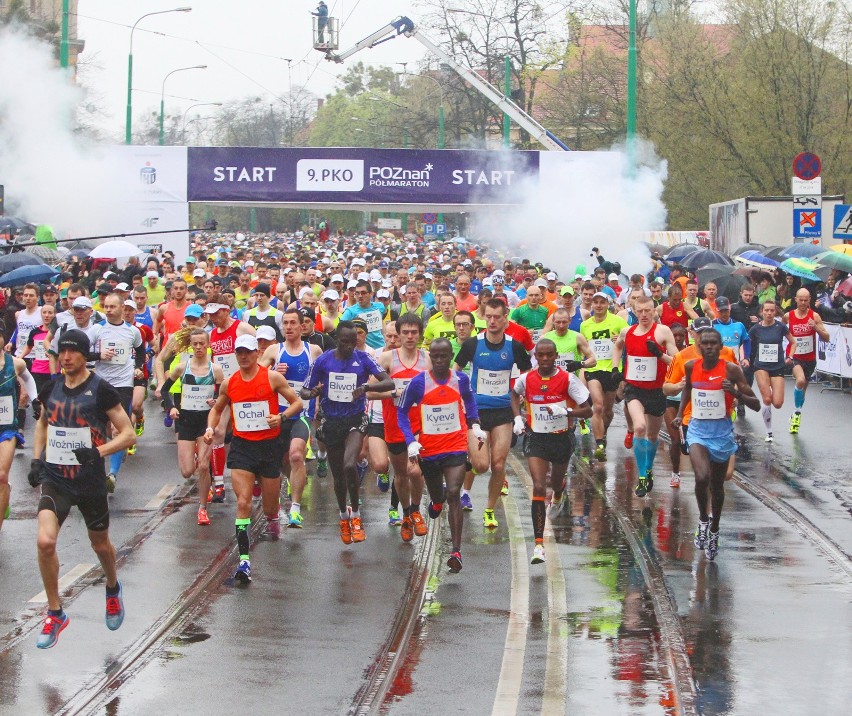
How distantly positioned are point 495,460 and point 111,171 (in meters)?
26.4

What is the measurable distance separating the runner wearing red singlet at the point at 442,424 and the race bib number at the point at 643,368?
11.1 ft

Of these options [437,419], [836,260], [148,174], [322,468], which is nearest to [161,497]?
[322,468]

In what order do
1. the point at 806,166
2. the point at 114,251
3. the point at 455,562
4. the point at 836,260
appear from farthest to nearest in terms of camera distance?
the point at 114,251 < the point at 836,260 < the point at 806,166 < the point at 455,562

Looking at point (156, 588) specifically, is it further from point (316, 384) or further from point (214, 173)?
point (214, 173)

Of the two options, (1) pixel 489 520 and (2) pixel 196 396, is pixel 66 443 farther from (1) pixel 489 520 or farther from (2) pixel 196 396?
(1) pixel 489 520

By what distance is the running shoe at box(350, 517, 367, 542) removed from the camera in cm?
1147

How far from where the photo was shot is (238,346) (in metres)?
10.5

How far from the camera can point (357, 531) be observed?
11.5 metres

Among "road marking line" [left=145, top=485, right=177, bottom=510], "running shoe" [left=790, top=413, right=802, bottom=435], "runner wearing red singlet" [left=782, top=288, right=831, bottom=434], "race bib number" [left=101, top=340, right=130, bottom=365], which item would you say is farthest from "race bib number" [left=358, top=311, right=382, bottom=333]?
"running shoe" [left=790, top=413, right=802, bottom=435]

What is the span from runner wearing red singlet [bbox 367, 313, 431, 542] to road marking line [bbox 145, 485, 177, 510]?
101 inches

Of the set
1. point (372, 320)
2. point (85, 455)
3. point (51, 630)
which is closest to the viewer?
point (51, 630)

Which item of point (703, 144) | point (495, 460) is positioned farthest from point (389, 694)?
point (703, 144)

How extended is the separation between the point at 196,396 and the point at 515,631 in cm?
494

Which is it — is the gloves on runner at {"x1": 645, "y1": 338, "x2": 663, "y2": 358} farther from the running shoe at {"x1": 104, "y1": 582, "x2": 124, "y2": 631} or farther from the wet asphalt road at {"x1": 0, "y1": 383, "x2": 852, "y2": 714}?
the running shoe at {"x1": 104, "y1": 582, "x2": 124, "y2": 631}
